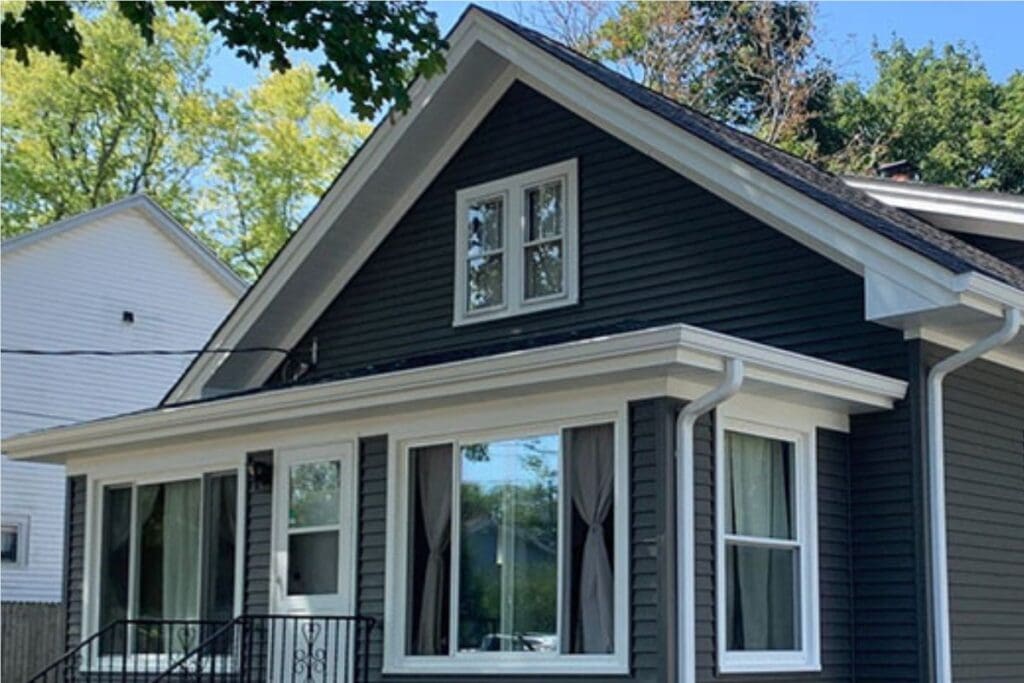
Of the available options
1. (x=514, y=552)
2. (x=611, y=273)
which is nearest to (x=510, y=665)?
(x=514, y=552)

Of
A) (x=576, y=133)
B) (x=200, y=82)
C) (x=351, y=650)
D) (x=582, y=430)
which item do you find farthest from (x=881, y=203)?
A: (x=200, y=82)

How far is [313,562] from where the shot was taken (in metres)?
11.1

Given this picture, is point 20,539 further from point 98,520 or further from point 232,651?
point 232,651

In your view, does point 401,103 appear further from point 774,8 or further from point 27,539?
point 774,8

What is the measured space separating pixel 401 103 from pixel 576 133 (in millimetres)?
4238

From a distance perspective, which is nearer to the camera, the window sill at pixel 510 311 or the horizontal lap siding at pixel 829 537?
the horizontal lap siding at pixel 829 537

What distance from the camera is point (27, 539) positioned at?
73.8 feet

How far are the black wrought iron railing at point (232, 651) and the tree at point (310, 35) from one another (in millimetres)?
4028

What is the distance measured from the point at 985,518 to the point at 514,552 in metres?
3.37

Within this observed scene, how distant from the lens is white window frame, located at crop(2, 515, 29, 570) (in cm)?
2228

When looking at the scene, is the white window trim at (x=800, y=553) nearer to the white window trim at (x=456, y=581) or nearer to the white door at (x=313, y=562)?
the white window trim at (x=456, y=581)

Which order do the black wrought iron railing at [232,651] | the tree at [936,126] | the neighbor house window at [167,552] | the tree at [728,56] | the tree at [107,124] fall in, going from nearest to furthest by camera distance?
the black wrought iron railing at [232,651] < the neighbor house window at [167,552] < the tree at [728,56] < the tree at [936,126] < the tree at [107,124]

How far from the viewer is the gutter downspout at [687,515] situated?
858cm

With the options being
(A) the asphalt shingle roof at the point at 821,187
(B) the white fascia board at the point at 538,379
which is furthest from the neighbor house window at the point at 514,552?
(A) the asphalt shingle roof at the point at 821,187
